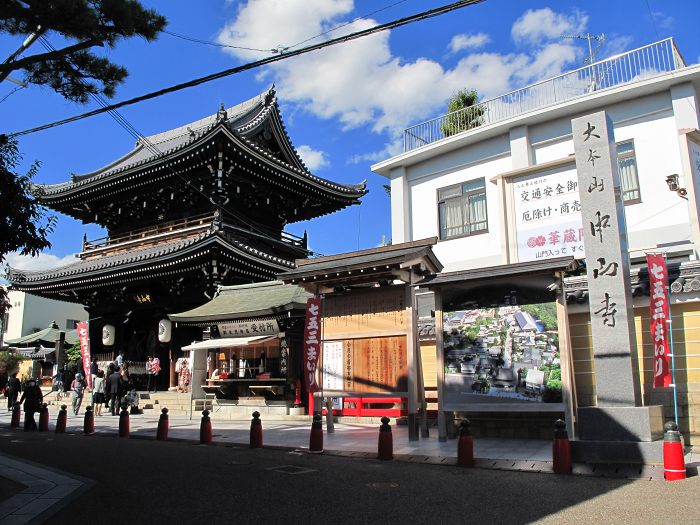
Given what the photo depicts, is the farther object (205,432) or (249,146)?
(249,146)

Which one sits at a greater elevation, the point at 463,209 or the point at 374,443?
the point at 463,209

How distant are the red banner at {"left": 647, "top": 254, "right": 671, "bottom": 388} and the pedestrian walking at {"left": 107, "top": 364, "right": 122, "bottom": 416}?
17.4m

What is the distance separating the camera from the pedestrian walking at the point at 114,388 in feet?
66.8

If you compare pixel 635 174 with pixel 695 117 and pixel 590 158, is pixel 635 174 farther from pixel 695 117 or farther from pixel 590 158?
pixel 590 158

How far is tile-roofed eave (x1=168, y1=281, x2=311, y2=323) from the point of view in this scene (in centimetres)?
1888

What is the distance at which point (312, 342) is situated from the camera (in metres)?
14.2

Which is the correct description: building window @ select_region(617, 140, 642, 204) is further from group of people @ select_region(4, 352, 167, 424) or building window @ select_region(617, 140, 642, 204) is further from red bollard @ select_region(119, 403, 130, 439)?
group of people @ select_region(4, 352, 167, 424)

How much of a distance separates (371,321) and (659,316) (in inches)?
250

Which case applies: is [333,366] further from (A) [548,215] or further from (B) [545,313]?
(A) [548,215]

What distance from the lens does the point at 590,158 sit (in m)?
10.6

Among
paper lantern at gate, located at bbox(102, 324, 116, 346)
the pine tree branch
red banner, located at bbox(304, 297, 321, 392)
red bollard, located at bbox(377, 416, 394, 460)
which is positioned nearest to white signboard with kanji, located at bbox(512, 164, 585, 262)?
red banner, located at bbox(304, 297, 321, 392)

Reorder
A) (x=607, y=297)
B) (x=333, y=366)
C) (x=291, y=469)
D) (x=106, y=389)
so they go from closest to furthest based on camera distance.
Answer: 1. (x=291, y=469)
2. (x=607, y=297)
3. (x=333, y=366)
4. (x=106, y=389)

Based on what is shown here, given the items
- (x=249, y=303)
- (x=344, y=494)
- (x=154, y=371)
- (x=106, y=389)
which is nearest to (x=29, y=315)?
(x=154, y=371)

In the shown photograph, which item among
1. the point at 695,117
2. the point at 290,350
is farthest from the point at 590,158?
the point at 290,350
